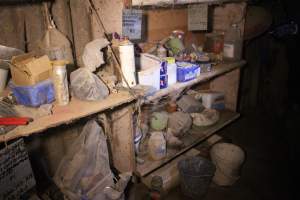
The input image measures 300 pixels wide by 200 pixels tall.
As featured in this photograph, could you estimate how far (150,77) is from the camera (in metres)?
1.87

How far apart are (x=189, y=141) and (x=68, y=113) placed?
1350 millimetres

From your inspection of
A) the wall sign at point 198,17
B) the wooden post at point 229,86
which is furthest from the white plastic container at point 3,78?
the wooden post at point 229,86

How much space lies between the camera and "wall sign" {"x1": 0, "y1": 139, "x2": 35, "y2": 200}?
1.27m

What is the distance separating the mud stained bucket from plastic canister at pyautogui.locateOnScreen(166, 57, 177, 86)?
0.89 metres

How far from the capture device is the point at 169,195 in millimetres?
2350

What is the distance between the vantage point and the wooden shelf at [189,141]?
6.84 ft

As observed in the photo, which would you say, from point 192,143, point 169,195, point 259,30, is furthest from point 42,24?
point 259,30

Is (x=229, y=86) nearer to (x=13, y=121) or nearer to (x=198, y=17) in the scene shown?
(x=198, y=17)

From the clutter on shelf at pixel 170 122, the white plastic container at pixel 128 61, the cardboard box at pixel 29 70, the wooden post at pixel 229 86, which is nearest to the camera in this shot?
the cardboard box at pixel 29 70

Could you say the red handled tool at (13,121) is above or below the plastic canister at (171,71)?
below

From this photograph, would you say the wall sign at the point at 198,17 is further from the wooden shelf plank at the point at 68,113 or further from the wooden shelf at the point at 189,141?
the wooden shelf plank at the point at 68,113

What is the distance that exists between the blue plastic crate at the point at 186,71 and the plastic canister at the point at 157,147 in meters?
0.53

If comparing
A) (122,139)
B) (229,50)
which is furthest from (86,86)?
(229,50)

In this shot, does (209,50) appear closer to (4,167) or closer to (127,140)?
(127,140)
